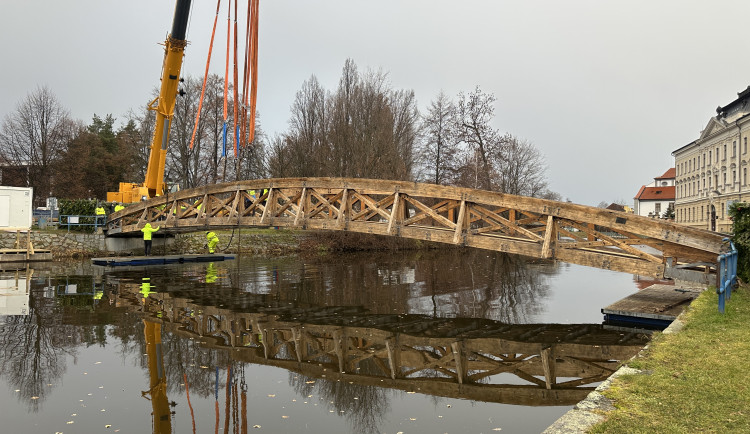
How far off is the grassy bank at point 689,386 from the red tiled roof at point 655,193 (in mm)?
91136

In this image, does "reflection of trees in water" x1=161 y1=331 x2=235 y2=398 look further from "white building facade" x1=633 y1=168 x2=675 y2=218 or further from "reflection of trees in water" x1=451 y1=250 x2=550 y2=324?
"white building facade" x1=633 y1=168 x2=675 y2=218

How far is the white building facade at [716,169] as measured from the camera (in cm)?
5181

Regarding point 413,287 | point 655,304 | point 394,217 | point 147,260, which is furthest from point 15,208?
point 655,304

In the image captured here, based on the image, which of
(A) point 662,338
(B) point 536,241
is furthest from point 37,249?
(A) point 662,338

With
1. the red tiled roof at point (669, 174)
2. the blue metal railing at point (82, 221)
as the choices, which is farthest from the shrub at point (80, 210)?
the red tiled roof at point (669, 174)

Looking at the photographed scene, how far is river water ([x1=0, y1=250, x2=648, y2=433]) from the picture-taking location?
552 cm

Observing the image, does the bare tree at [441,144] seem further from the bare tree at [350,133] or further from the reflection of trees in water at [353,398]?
the reflection of trees in water at [353,398]

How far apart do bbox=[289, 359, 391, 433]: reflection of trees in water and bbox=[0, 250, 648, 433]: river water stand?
0.03 meters

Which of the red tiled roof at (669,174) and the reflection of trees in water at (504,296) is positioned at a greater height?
the red tiled roof at (669,174)

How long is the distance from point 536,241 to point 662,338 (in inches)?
183

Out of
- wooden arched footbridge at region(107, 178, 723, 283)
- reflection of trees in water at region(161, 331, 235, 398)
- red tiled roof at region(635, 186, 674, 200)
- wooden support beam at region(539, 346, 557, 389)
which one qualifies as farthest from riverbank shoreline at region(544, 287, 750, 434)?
red tiled roof at region(635, 186, 674, 200)

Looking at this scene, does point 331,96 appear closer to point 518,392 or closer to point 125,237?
point 125,237

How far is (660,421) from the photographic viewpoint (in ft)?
13.0

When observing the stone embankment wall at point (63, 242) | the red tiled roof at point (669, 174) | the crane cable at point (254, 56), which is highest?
the red tiled roof at point (669, 174)
